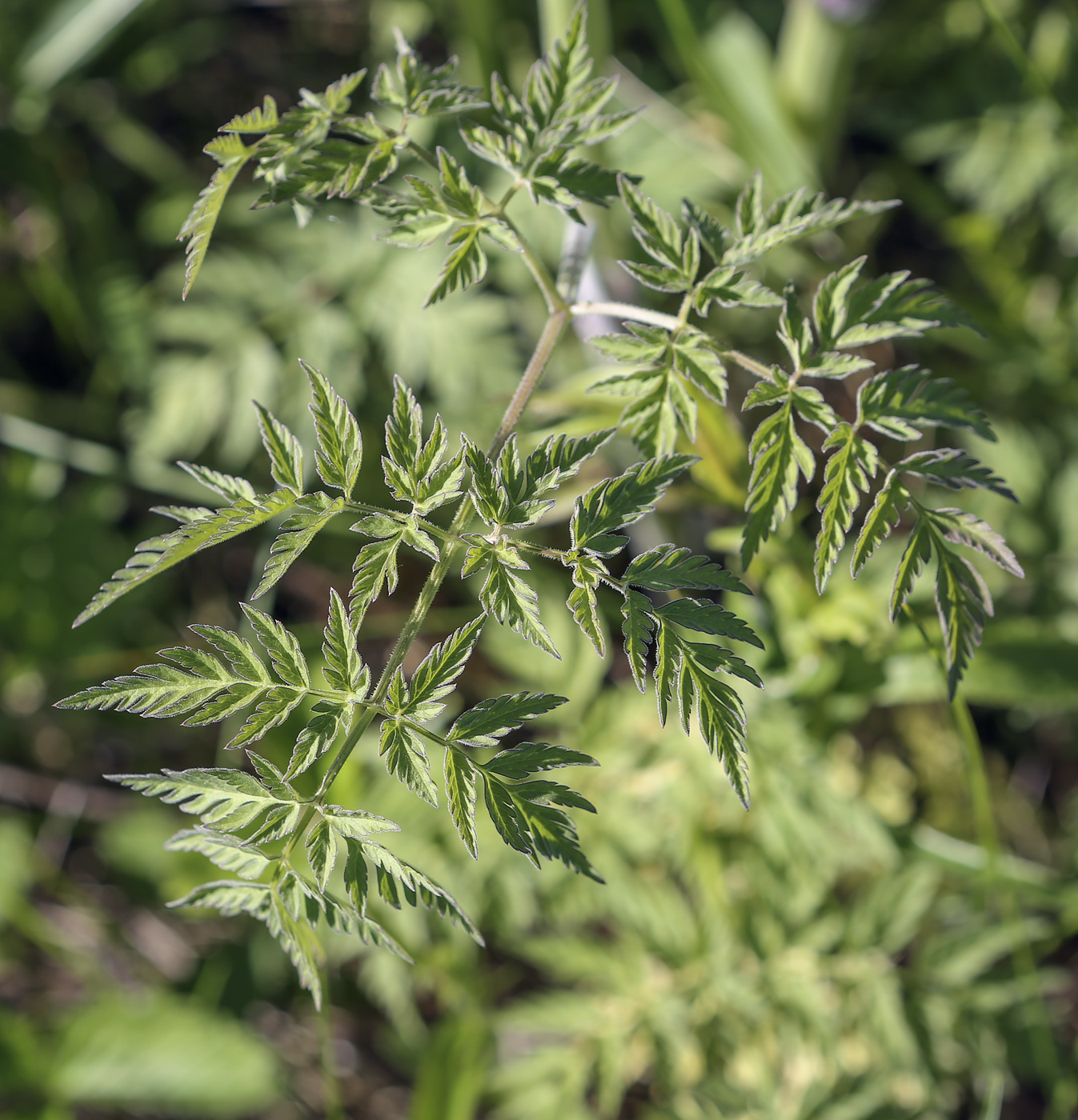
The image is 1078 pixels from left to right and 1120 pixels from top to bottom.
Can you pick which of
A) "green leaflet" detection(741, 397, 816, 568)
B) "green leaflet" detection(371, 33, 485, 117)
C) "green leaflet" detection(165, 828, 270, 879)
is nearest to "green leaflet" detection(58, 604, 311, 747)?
"green leaflet" detection(165, 828, 270, 879)

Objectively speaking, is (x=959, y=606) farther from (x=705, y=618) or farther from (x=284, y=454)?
(x=284, y=454)

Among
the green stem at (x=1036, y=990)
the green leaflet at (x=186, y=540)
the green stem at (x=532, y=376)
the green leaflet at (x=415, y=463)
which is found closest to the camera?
the green leaflet at (x=186, y=540)

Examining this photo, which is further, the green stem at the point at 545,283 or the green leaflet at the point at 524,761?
the green stem at the point at 545,283

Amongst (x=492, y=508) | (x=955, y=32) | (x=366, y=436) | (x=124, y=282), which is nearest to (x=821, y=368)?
(x=492, y=508)

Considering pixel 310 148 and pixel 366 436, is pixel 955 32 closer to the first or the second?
pixel 366 436

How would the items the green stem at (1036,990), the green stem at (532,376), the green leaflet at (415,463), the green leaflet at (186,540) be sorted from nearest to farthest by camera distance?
the green leaflet at (186,540), the green leaflet at (415,463), the green stem at (532,376), the green stem at (1036,990)

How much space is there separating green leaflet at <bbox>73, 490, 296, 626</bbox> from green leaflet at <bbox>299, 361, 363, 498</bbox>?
0.27 ft

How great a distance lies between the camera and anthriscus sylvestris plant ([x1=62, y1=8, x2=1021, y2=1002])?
1.05m

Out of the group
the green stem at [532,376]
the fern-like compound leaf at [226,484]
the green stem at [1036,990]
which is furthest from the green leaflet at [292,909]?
the green stem at [1036,990]

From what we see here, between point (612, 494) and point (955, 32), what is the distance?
2.11 m

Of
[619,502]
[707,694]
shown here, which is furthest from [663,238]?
[707,694]

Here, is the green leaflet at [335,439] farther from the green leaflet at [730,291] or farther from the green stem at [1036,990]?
the green stem at [1036,990]

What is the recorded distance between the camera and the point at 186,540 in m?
1.01

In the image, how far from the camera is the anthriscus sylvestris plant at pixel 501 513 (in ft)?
3.44
